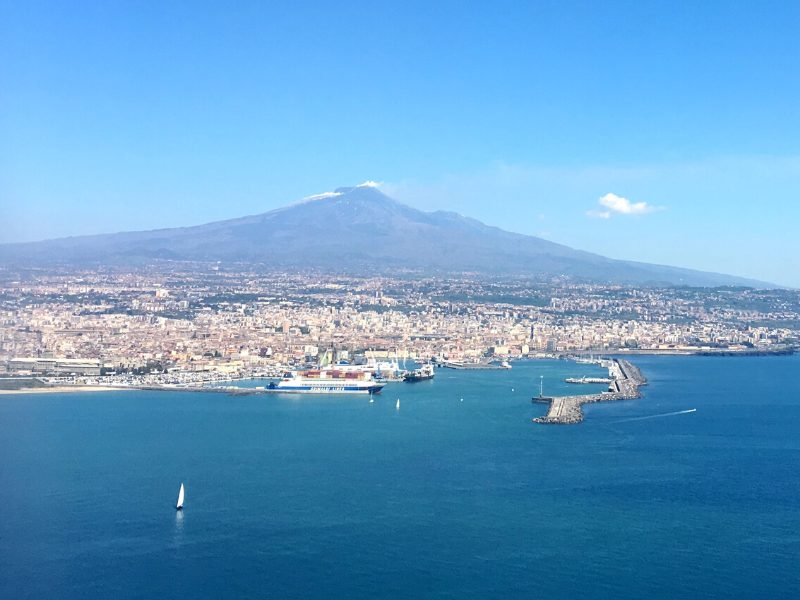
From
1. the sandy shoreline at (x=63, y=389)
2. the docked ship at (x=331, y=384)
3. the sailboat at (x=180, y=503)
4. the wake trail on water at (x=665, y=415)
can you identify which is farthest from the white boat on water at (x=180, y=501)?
the docked ship at (x=331, y=384)

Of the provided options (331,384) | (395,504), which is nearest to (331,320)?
(331,384)

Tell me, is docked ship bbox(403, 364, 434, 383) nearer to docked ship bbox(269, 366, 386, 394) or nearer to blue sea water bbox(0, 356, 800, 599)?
docked ship bbox(269, 366, 386, 394)

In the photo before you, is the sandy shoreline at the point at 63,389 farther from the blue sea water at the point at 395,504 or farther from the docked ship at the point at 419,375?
the docked ship at the point at 419,375

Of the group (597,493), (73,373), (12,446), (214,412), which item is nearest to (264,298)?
(73,373)

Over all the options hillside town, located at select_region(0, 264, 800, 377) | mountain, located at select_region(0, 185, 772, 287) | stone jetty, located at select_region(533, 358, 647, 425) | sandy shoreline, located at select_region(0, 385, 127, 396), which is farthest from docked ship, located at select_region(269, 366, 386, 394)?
mountain, located at select_region(0, 185, 772, 287)

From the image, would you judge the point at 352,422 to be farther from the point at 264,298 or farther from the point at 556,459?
the point at 264,298
